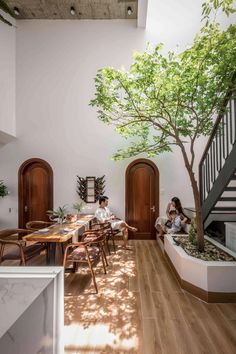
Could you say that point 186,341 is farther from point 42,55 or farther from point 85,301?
point 42,55

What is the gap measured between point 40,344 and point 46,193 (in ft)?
19.5

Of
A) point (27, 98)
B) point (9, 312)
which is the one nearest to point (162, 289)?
point (9, 312)

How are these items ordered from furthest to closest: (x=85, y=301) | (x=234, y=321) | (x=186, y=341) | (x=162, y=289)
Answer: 1. (x=162, y=289)
2. (x=85, y=301)
3. (x=234, y=321)
4. (x=186, y=341)

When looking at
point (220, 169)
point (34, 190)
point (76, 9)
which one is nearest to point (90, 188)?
point (34, 190)

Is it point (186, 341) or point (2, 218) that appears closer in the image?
point (186, 341)

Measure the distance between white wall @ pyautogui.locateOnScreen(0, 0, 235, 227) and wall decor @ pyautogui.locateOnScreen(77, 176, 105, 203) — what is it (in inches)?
6.3

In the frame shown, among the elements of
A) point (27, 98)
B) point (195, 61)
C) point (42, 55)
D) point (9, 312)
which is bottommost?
point (9, 312)

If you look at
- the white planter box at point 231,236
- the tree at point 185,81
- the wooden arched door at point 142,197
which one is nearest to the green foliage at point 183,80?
the tree at point 185,81

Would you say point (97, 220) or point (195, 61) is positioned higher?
point (195, 61)

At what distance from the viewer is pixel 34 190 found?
6.76m

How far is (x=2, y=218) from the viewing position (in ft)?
21.7

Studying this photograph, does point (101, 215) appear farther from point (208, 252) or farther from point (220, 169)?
point (220, 169)

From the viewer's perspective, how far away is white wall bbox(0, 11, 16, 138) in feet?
19.9

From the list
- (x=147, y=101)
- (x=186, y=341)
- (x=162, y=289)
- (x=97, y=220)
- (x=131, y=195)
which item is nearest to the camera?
(x=186, y=341)
